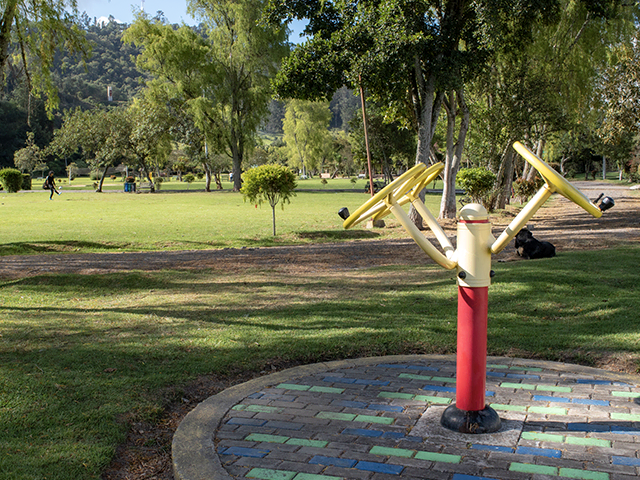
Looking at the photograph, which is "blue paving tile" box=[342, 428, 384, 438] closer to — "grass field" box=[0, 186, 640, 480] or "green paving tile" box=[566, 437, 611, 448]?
"green paving tile" box=[566, 437, 611, 448]

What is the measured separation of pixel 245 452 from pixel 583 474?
180 centimetres

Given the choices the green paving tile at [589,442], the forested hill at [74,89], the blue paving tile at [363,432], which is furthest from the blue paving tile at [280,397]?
the forested hill at [74,89]

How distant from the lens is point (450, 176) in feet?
58.8

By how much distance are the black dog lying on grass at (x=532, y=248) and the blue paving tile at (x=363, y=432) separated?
24.3ft

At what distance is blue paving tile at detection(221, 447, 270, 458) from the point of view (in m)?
3.08

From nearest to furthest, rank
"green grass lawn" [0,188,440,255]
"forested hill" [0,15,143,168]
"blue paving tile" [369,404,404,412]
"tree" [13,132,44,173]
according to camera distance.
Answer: "blue paving tile" [369,404,404,412] < "green grass lawn" [0,188,440,255] < "forested hill" [0,15,143,168] < "tree" [13,132,44,173]

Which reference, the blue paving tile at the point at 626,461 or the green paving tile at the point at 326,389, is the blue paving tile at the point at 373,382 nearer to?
the green paving tile at the point at 326,389

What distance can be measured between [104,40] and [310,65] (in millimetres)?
166208

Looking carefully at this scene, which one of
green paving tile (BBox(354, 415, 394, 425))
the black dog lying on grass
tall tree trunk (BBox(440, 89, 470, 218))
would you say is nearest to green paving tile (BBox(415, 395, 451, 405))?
green paving tile (BBox(354, 415, 394, 425))

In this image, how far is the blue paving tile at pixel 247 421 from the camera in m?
3.50

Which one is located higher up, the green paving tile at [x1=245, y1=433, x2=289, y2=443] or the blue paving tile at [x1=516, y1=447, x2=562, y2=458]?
the blue paving tile at [x1=516, y1=447, x2=562, y2=458]

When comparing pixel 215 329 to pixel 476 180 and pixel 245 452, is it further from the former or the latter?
pixel 476 180

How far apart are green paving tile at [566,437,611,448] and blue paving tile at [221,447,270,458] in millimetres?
1754

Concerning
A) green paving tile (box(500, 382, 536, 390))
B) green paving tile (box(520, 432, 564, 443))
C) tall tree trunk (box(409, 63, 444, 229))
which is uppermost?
tall tree trunk (box(409, 63, 444, 229))
